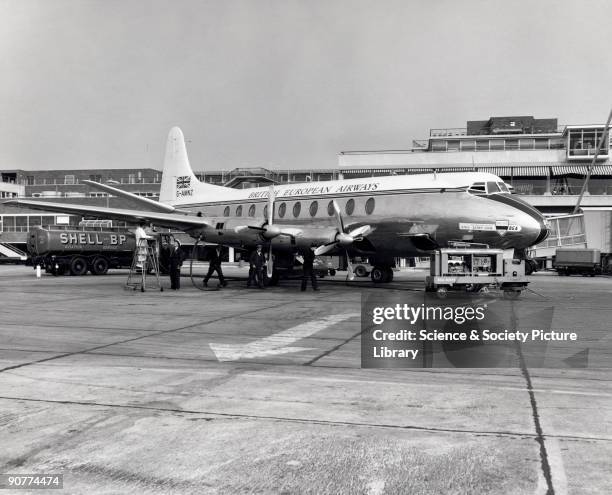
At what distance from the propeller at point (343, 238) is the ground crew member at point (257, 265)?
367cm

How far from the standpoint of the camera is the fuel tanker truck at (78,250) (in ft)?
119

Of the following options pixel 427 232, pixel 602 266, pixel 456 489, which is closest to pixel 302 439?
pixel 456 489

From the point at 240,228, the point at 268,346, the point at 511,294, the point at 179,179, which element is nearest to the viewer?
the point at 268,346

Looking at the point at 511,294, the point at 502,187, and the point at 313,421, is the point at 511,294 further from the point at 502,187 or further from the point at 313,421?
the point at 313,421

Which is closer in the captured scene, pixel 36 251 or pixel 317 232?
pixel 317 232

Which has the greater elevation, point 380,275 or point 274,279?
point 380,275

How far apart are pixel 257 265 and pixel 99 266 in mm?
17735

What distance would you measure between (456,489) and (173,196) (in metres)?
31.5

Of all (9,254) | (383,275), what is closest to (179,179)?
(383,275)

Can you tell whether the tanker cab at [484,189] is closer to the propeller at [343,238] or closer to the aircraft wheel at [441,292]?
the propeller at [343,238]

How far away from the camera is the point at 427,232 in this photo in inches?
842

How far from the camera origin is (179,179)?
34344mm

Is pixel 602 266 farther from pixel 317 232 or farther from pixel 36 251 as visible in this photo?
pixel 36 251

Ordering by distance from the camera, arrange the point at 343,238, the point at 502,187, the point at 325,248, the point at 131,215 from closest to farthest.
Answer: the point at 502,187
the point at 343,238
the point at 325,248
the point at 131,215
